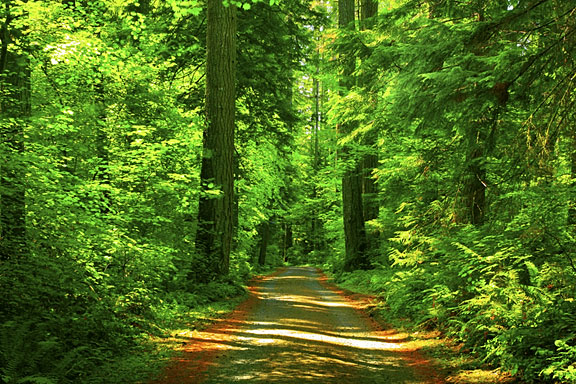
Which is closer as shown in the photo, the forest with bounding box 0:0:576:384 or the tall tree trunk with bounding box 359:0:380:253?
the forest with bounding box 0:0:576:384

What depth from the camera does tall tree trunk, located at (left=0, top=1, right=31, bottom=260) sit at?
20.2 ft

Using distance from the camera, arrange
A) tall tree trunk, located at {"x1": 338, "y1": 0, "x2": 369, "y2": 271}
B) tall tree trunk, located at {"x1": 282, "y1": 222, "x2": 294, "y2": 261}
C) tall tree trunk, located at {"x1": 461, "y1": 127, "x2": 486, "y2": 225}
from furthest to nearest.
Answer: tall tree trunk, located at {"x1": 282, "y1": 222, "x2": 294, "y2": 261}, tall tree trunk, located at {"x1": 338, "y1": 0, "x2": 369, "y2": 271}, tall tree trunk, located at {"x1": 461, "y1": 127, "x2": 486, "y2": 225}

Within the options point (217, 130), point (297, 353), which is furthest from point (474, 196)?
point (217, 130)

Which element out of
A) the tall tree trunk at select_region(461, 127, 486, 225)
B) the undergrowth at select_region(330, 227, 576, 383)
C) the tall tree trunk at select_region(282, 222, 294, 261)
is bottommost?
the tall tree trunk at select_region(282, 222, 294, 261)

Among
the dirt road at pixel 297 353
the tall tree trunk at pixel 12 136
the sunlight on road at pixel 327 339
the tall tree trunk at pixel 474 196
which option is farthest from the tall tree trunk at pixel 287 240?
the tall tree trunk at pixel 12 136

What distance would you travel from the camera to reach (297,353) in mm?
6668

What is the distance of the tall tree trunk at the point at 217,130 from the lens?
11672mm

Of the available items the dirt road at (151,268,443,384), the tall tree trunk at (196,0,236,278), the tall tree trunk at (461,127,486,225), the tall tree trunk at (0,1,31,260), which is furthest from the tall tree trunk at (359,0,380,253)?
the tall tree trunk at (0,1,31,260)

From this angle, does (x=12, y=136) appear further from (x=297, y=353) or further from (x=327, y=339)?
(x=327, y=339)

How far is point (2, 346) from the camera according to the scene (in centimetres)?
459

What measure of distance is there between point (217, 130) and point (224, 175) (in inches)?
49.6

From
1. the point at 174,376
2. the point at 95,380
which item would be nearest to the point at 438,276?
the point at 174,376

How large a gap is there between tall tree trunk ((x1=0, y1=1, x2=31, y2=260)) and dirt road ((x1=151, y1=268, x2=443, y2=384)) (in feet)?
10.3

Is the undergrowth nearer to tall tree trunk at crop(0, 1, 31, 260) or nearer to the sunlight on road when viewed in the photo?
the sunlight on road
